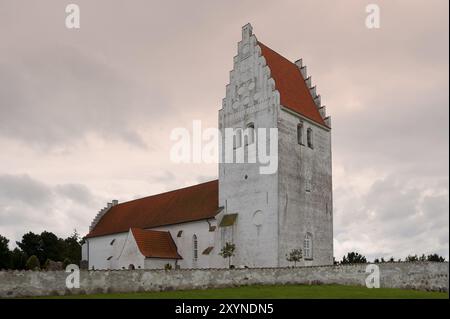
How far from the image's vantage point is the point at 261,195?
39.4m

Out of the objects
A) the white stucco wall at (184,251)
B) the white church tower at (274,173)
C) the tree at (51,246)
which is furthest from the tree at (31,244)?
the white church tower at (274,173)

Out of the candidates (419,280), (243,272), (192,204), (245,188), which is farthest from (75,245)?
(419,280)

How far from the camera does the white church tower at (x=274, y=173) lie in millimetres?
38688

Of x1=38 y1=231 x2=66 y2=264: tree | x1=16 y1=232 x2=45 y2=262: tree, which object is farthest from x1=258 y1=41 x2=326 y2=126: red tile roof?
x1=16 y1=232 x2=45 y2=262: tree

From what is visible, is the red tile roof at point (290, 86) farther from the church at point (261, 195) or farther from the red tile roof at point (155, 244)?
the red tile roof at point (155, 244)

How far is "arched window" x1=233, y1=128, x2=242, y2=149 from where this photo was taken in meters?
41.7

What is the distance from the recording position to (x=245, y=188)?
40.7 meters

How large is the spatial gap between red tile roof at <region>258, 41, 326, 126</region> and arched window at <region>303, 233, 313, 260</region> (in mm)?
9045
